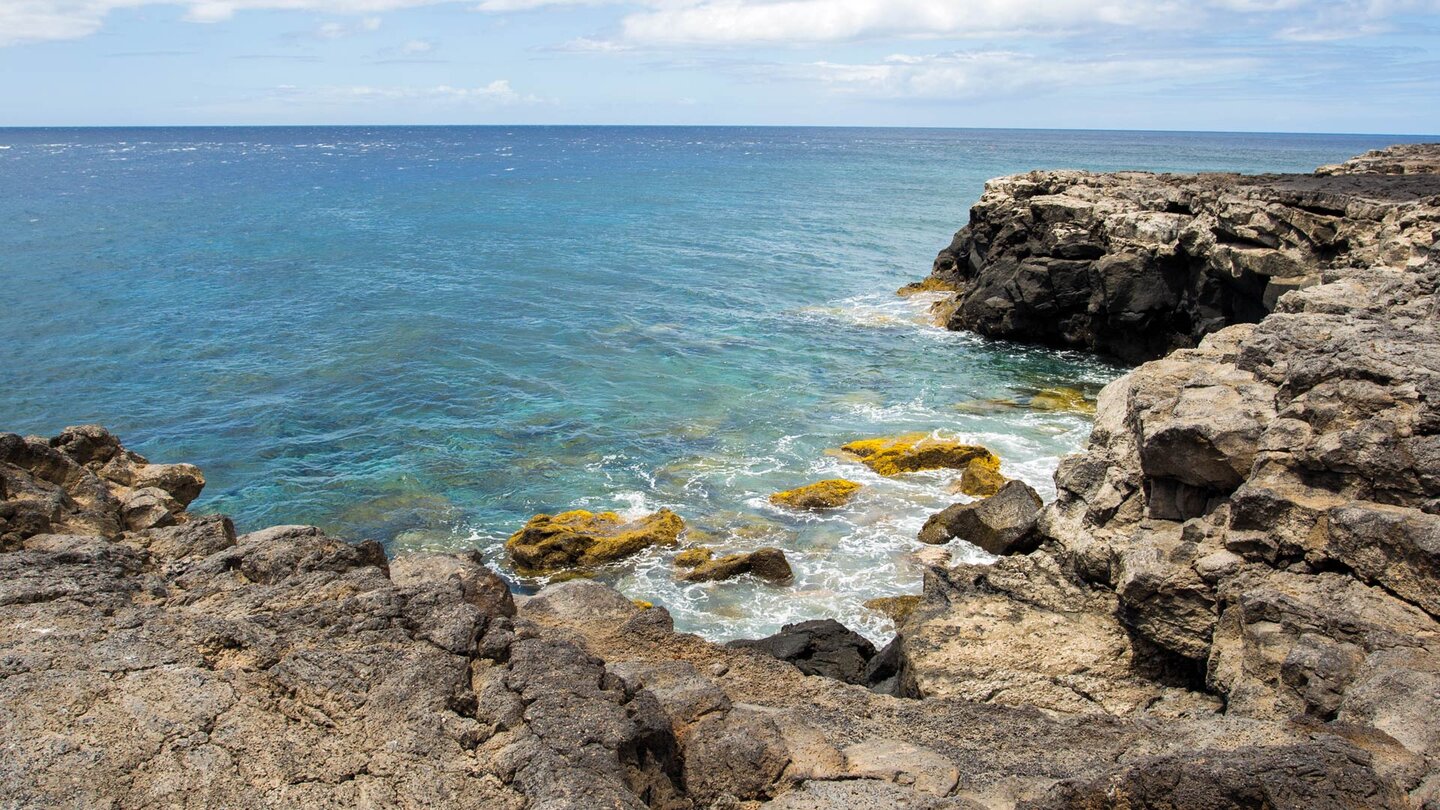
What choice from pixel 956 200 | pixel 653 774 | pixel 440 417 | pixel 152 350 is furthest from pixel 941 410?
pixel 956 200

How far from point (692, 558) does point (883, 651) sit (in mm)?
7012

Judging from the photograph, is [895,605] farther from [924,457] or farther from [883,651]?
[924,457]

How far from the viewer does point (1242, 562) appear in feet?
38.5

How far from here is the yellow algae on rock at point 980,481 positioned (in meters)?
25.0

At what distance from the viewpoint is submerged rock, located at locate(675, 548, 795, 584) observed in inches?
842

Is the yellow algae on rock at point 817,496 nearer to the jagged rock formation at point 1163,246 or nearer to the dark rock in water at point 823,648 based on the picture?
the dark rock in water at point 823,648

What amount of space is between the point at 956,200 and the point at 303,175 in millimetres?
77764

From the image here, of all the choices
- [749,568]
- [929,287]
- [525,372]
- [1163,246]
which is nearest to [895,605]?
[749,568]

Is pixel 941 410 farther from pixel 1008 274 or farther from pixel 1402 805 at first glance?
pixel 1402 805

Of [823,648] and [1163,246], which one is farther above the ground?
[1163,246]

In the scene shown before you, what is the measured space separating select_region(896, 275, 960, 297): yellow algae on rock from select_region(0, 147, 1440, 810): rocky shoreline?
32935mm

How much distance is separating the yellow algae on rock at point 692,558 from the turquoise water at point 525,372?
1.13 feet

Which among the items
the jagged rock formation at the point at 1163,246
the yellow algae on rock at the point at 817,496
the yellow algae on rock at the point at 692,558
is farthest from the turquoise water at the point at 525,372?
the jagged rock formation at the point at 1163,246

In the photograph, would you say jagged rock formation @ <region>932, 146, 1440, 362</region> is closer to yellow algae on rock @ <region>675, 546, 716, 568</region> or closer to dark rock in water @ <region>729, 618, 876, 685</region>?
dark rock in water @ <region>729, 618, 876, 685</region>
